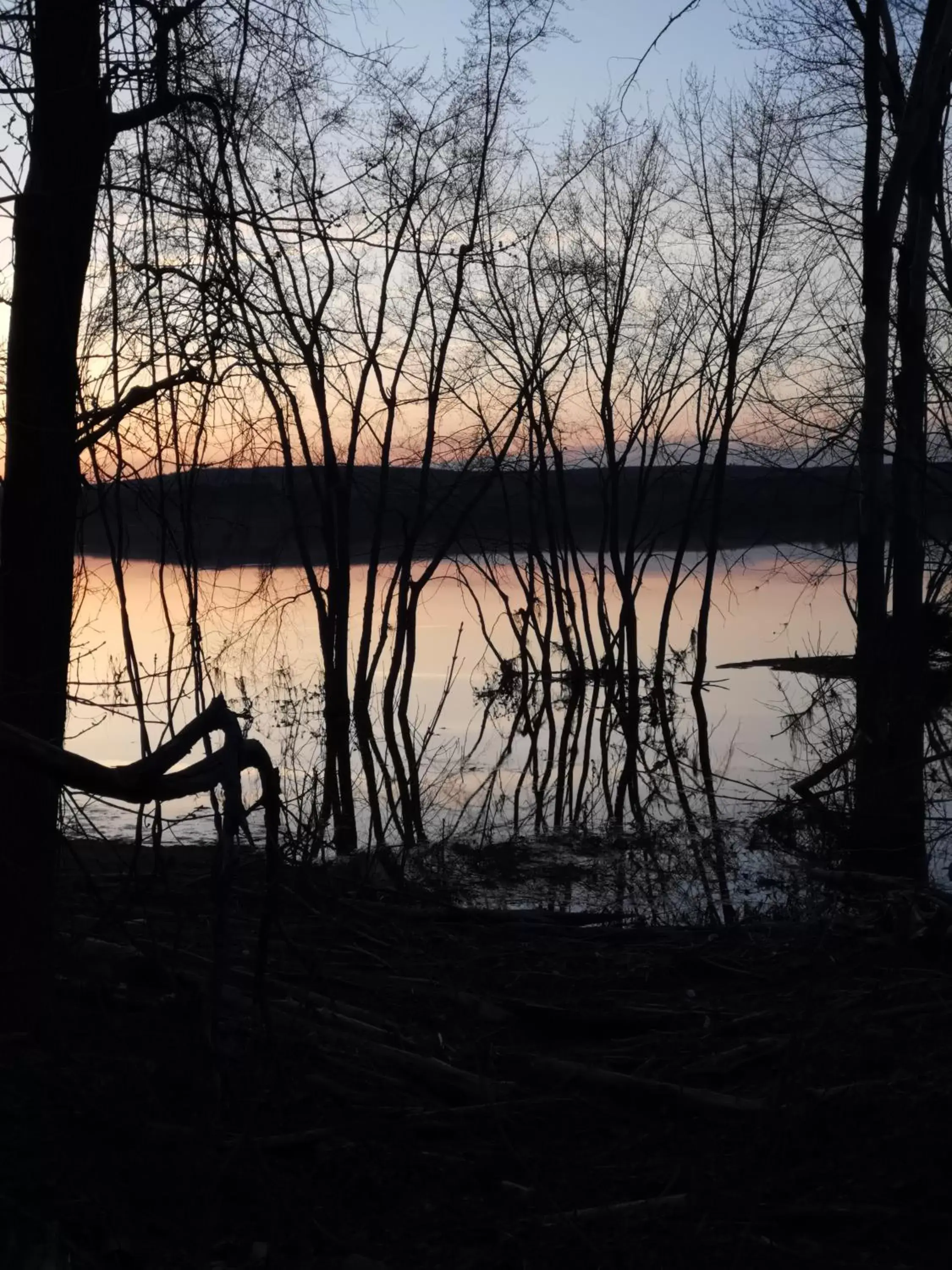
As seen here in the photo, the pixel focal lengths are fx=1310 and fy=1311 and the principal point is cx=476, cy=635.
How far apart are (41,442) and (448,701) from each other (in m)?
16.3

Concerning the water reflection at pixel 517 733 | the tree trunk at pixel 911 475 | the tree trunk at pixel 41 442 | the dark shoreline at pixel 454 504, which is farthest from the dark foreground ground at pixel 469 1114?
the tree trunk at pixel 911 475

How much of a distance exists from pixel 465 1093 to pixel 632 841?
6656 mm

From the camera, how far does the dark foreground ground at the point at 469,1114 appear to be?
10.8 feet

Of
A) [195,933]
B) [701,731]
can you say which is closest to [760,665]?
[701,731]

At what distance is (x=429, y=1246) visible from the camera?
335cm

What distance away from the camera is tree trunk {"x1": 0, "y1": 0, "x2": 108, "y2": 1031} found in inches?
165

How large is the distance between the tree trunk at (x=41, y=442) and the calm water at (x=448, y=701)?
0.33 meters

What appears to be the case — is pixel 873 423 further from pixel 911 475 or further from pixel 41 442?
pixel 41 442

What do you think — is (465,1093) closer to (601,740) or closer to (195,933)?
(195,933)

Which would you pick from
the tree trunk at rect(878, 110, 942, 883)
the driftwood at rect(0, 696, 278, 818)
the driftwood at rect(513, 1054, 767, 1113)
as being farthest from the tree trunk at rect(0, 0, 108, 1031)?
the tree trunk at rect(878, 110, 942, 883)

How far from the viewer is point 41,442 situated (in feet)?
13.9

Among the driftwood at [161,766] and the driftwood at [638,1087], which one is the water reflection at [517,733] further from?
the driftwood at [638,1087]

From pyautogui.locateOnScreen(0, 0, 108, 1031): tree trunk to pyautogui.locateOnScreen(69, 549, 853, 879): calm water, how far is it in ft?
1.08

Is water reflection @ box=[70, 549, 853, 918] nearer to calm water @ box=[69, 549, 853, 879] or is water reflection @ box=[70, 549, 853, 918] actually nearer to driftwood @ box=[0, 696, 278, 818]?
calm water @ box=[69, 549, 853, 879]
